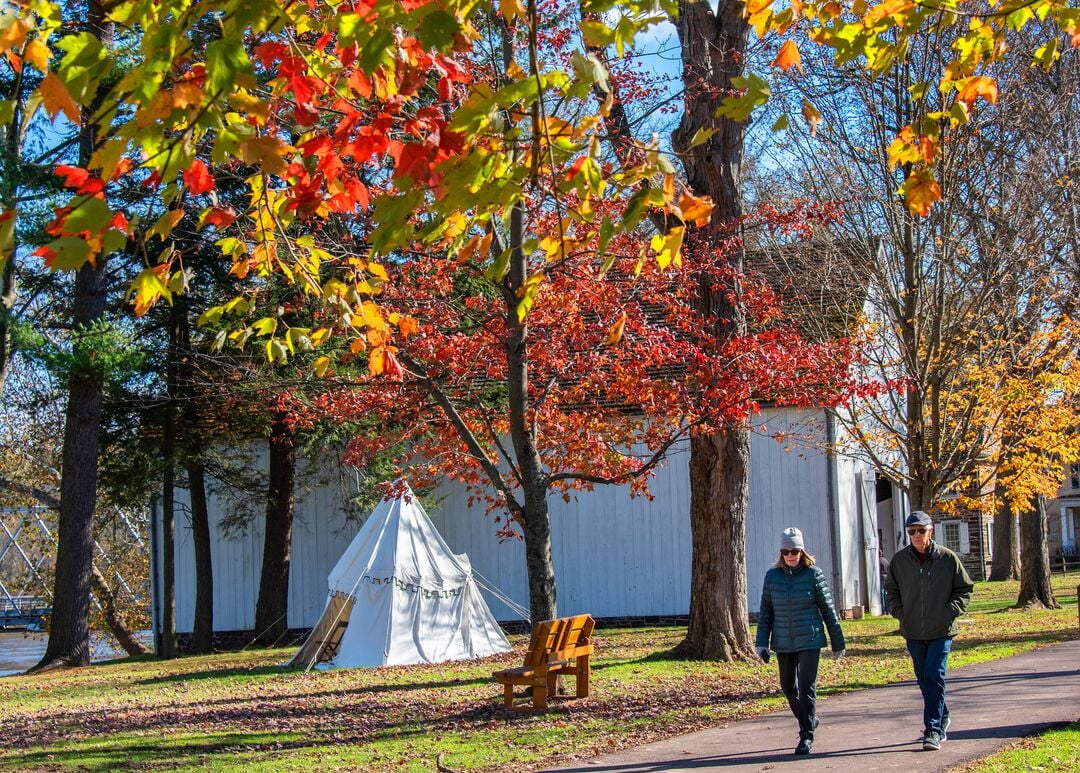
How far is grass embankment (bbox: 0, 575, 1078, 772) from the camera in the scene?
31.9 feet

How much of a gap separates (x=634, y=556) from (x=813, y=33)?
61.6 feet

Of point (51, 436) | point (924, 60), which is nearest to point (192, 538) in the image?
point (51, 436)

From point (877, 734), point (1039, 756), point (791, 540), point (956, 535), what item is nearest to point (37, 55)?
point (791, 540)

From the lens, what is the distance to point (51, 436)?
2875cm

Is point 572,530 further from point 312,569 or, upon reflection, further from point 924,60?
point 924,60

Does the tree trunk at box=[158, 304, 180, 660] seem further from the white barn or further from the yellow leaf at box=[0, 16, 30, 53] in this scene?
the yellow leaf at box=[0, 16, 30, 53]

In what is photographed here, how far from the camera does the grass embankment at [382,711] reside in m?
9.73

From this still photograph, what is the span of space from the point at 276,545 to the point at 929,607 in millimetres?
17282

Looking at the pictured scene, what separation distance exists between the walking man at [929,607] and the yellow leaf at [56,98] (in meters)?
6.54

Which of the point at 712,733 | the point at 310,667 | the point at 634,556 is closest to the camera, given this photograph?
the point at 712,733

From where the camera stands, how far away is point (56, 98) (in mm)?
4344

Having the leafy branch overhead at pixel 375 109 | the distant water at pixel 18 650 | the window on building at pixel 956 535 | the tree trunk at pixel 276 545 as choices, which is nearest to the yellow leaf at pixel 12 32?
the leafy branch overhead at pixel 375 109

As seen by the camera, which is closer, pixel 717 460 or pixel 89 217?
pixel 89 217

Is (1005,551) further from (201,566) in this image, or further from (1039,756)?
(1039,756)
